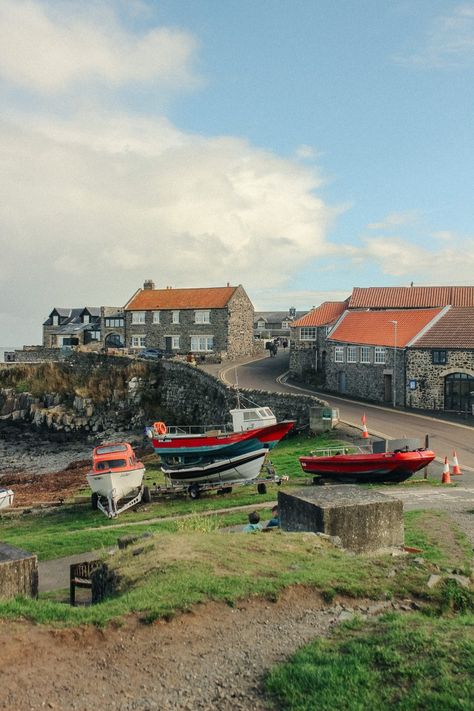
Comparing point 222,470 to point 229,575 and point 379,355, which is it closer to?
point 229,575

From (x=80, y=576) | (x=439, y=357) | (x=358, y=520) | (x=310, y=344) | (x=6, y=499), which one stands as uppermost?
(x=310, y=344)

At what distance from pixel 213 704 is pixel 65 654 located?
2070 millimetres

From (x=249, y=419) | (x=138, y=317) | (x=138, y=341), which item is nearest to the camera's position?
(x=249, y=419)

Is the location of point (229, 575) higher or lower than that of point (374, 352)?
lower

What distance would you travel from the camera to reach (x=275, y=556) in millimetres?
10891

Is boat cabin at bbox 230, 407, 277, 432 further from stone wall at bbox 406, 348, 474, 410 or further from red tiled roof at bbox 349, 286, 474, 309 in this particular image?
red tiled roof at bbox 349, 286, 474, 309

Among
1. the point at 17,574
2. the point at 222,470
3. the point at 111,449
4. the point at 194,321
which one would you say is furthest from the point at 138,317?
the point at 17,574

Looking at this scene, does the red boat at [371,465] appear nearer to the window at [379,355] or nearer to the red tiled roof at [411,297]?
the window at [379,355]

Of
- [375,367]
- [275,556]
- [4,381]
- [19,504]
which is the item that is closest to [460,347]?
[375,367]

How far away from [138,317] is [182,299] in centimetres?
596

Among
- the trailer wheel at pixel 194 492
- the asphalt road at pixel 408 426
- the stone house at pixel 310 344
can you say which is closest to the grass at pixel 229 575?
the trailer wheel at pixel 194 492

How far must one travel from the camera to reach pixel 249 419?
3108cm

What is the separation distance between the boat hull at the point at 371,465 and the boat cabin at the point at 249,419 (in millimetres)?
7034

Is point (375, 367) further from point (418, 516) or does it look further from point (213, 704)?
point (213, 704)
